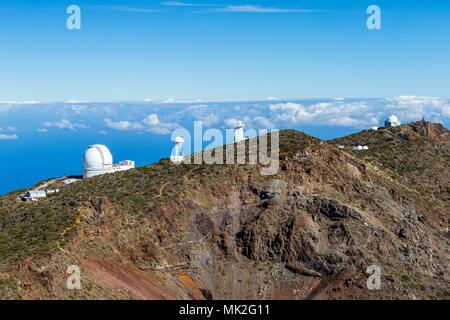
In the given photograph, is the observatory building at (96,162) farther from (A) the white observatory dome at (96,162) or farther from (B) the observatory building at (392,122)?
(B) the observatory building at (392,122)

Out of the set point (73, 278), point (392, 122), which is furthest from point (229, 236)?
point (392, 122)

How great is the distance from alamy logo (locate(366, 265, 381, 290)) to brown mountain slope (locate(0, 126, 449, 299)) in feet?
1.75

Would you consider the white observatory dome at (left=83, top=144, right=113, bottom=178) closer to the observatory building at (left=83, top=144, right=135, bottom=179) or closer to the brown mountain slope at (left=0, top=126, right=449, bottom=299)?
the observatory building at (left=83, top=144, right=135, bottom=179)

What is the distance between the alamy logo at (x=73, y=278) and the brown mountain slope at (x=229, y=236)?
1.67 ft

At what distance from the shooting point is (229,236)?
188 ft

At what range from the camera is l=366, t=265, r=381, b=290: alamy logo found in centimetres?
4925

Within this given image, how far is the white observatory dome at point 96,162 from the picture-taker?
78000mm

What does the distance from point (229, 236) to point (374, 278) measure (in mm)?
16986

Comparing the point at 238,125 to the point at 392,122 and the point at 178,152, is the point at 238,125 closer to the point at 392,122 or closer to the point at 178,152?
the point at 178,152

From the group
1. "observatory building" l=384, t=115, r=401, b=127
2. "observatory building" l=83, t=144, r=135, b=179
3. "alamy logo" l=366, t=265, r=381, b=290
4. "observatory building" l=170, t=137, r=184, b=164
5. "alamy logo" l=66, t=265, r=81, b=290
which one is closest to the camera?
"alamy logo" l=66, t=265, r=81, b=290

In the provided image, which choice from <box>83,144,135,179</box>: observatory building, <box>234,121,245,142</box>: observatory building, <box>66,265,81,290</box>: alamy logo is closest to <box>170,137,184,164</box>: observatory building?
<box>83,144,135,179</box>: observatory building

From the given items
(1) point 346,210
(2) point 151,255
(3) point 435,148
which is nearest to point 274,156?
(1) point 346,210

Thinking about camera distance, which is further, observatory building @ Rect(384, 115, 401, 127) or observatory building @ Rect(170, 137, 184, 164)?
observatory building @ Rect(384, 115, 401, 127)
